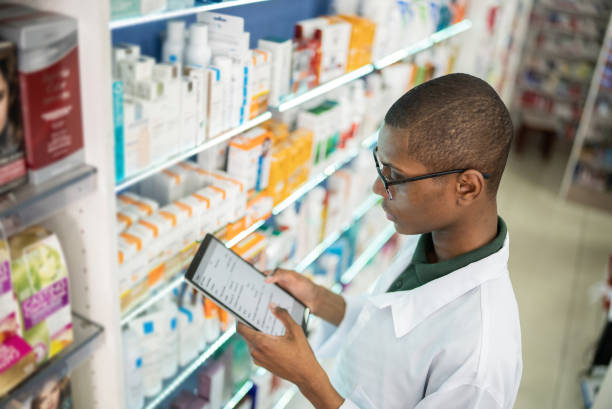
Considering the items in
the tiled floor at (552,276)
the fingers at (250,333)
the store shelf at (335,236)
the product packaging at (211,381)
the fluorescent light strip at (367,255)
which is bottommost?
the tiled floor at (552,276)

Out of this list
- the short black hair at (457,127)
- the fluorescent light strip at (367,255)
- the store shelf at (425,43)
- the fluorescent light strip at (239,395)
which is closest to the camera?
the short black hair at (457,127)

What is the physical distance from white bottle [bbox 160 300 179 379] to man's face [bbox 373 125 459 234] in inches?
35.1

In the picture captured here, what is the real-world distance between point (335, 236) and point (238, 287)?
152 centimetres

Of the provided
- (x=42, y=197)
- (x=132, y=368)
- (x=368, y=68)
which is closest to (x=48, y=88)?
(x=42, y=197)

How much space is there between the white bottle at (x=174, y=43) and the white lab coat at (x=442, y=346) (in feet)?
3.26

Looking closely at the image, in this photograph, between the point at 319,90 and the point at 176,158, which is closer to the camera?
the point at 176,158

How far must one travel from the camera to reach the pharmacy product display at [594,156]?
5.71 metres

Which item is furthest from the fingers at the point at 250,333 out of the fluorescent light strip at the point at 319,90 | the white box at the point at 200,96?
the fluorescent light strip at the point at 319,90

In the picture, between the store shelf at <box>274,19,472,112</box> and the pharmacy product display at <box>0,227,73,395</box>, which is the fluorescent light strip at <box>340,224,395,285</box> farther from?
the pharmacy product display at <box>0,227,73,395</box>

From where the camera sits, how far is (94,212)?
131cm

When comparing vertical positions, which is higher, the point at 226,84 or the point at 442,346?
the point at 226,84

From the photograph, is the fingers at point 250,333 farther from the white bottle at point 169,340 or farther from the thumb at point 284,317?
the white bottle at point 169,340

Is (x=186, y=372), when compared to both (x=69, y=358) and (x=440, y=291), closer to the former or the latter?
(x=69, y=358)

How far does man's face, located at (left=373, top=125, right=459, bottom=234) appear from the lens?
136cm
